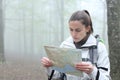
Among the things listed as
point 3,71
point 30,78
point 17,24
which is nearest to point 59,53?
point 30,78

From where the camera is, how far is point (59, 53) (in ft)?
Result: 8.23

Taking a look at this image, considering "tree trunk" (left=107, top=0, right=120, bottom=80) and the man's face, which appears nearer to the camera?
the man's face

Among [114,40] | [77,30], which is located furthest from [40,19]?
[77,30]

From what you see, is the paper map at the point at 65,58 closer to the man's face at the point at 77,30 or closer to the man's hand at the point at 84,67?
the man's hand at the point at 84,67

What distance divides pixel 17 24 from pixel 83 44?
1480 inches

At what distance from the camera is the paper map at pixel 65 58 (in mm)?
2457

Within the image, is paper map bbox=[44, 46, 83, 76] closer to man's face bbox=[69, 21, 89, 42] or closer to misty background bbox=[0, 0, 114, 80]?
man's face bbox=[69, 21, 89, 42]

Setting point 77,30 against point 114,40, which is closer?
point 77,30

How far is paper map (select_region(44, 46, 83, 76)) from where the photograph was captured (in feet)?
8.06

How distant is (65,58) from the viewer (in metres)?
2.50

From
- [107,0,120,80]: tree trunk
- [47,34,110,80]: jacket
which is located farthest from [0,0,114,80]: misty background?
[47,34,110,80]: jacket

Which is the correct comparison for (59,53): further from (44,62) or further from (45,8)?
(45,8)

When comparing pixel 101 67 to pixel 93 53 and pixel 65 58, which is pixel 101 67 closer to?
pixel 93 53

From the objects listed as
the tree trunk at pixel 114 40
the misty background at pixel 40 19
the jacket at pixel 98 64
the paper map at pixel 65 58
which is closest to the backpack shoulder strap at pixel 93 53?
the jacket at pixel 98 64
